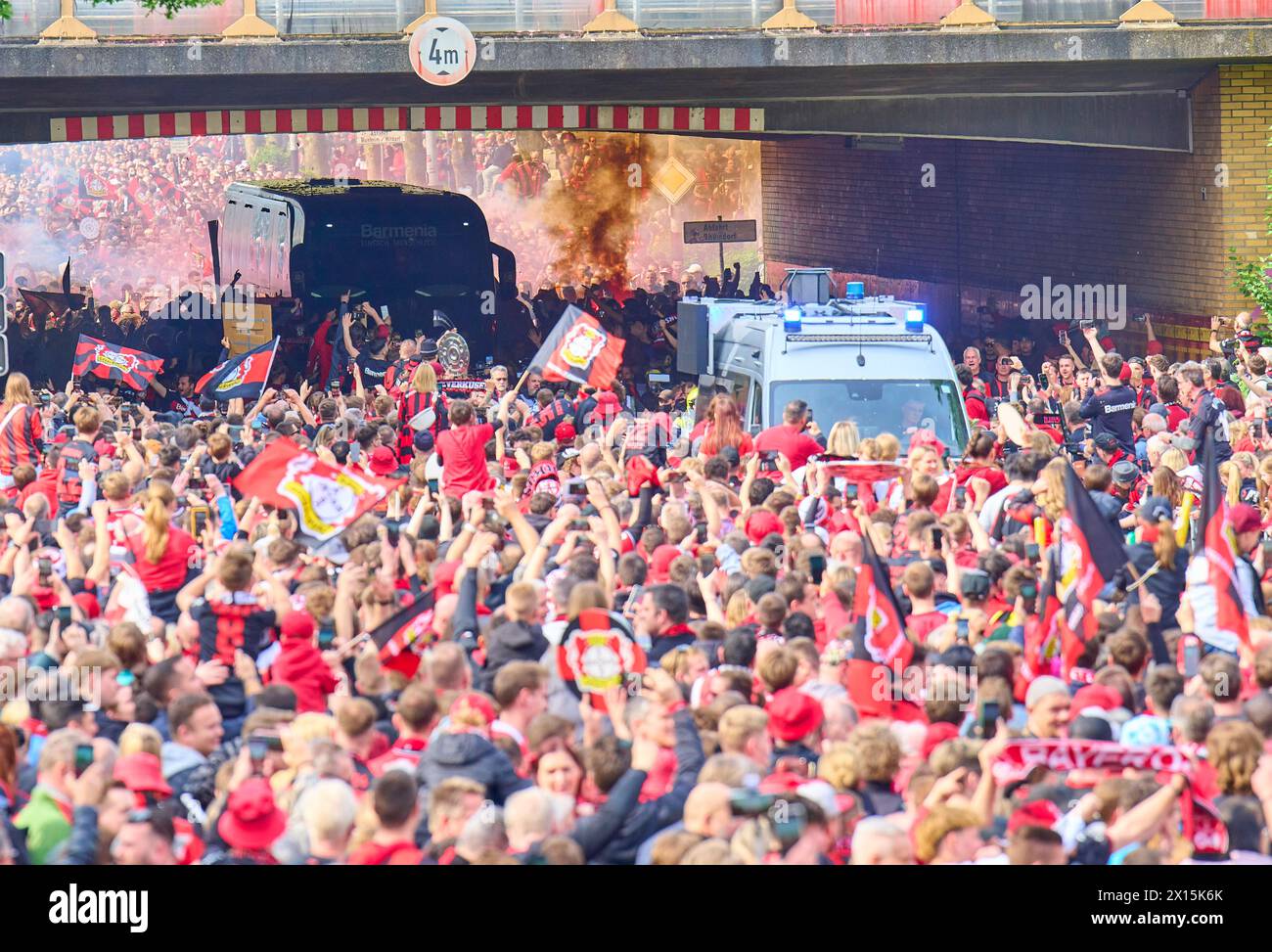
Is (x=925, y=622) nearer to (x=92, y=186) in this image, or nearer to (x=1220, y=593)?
(x=1220, y=593)

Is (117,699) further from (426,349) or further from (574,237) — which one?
(574,237)

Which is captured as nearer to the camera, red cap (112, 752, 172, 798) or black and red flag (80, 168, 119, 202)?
red cap (112, 752, 172, 798)

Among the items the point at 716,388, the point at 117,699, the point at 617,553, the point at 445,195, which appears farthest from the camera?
the point at 445,195

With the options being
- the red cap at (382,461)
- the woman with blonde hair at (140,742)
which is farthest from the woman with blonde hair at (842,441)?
the woman with blonde hair at (140,742)

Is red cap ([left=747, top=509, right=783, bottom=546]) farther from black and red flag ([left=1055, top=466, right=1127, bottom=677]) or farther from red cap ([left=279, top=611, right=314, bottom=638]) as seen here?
red cap ([left=279, top=611, right=314, bottom=638])

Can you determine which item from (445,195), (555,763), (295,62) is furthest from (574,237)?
(555,763)

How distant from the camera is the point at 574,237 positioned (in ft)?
194

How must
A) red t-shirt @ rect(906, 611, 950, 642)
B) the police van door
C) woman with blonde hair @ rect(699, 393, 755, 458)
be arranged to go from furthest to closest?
the police van door
woman with blonde hair @ rect(699, 393, 755, 458)
red t-shirt @ rect(906, 611, 950, 642)

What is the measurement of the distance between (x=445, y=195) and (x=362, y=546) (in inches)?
775

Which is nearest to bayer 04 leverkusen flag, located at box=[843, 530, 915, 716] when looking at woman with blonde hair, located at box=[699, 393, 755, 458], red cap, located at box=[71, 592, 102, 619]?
red cap, located at box=[71, 592, 102, 619]

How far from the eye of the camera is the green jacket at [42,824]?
23.8ft

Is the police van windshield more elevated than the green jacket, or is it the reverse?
the police van windshield

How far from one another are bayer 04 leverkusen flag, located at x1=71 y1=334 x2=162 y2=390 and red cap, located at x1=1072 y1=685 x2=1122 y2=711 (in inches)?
505

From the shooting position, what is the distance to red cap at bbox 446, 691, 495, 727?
7.93 m
